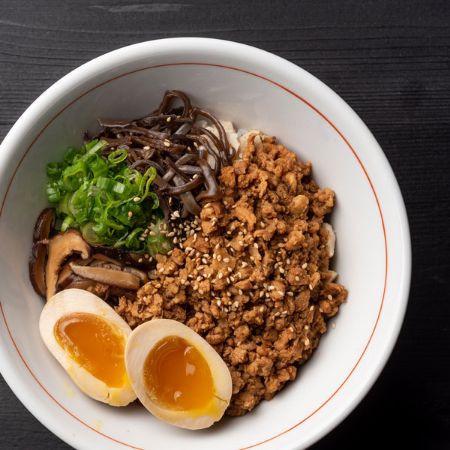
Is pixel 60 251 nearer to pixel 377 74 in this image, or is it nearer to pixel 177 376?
pixel 177 376

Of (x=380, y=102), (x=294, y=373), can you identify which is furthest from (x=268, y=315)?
(x=380, y=102)

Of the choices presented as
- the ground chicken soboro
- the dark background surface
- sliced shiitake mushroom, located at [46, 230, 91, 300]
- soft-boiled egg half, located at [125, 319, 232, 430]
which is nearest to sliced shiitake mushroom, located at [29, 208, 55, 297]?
sliced shiitake mushroom, located at [46, 230, 91, 300]

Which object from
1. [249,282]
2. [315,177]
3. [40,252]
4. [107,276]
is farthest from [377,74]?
[40,252]

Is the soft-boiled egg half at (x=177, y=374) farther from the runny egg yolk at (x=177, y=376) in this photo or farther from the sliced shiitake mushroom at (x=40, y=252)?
the sliced shiitake mushroom at (x=40, y=252)

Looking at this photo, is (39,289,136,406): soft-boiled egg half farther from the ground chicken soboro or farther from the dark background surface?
the dark background surface

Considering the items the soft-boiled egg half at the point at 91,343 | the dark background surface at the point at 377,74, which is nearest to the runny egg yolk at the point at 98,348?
the soft-boiled egg half at the point at 91,343
